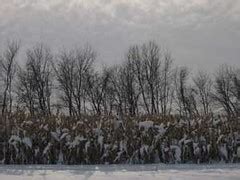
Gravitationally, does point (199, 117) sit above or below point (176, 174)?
Answer: above

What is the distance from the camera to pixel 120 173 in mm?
10641

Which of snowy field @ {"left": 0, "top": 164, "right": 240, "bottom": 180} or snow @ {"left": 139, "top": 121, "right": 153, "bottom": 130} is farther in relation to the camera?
snow @ {"left": 139, "top": 121, "right": 153, "bottom": 130}

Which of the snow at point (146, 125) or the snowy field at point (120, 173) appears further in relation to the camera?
the snow at point (146, 125)

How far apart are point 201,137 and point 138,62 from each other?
138ft

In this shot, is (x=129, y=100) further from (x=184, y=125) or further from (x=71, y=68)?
(x=184, y=125)

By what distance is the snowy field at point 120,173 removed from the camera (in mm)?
9906

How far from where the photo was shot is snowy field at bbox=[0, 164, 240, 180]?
9.91 meters

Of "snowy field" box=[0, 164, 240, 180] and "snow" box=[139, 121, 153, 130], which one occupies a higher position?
"snow" box=[139, 121, 153, 130]

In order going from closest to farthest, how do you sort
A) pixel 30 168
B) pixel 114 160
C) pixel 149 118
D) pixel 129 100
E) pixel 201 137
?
1. pixel 30 168
2. pixel 114 160
3. pixel 201 137
4. pixel 149 118
5. pixel 129 100

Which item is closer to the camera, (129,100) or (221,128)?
(221,128)

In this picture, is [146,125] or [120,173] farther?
[146,125]

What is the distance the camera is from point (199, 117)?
15516 mm

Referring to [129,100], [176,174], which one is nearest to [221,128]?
[176,174]

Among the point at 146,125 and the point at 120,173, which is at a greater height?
the point at 146,125
